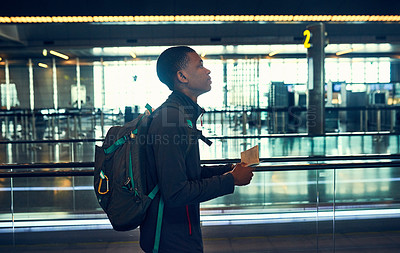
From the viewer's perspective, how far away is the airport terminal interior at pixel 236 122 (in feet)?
11.6

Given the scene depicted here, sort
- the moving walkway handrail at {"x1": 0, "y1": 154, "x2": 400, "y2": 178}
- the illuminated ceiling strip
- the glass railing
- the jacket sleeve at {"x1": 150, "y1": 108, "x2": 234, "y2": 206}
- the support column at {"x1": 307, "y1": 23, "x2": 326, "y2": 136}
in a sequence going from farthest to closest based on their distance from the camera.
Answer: the support column at {"x1": 307, "y1": 23, "x2": 326, "y2": 136}
the illuminated ceiling strip
the glass railing
the moving walkway handrail at {"x1": 0, "y1": 154, "x2": 400, "y2": 178}
the jacket sleeve at {"x1": 150, "y1": 108, "x2": 234, "y2": 206}

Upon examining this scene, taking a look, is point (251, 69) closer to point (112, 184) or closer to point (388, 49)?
point (388, 49)

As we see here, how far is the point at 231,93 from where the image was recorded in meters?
21.7

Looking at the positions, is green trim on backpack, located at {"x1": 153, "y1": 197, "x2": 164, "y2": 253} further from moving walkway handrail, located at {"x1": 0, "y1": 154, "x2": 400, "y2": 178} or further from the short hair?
moving walkway handrail, located at {"x1": 0, "y1": 154, "x2": 400, "y2": 178}

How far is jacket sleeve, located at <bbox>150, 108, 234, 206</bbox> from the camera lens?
4.82 ft

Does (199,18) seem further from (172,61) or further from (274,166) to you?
(172,61)

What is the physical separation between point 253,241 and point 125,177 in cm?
240

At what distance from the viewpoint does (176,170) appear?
1468 mm

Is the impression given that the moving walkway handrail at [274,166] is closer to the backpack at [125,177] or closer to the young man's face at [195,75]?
the young man's face at [195,75]

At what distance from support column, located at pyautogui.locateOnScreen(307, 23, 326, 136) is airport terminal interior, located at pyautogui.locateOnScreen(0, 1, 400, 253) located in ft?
0.09

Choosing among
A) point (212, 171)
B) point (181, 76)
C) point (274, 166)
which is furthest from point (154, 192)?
point (274, 166)

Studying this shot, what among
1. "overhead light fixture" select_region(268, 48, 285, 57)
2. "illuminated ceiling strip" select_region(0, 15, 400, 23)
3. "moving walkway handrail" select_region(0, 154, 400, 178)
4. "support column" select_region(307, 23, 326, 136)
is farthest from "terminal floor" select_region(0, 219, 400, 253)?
"overhead light fixture" select_region(268, 48, 285, 57)

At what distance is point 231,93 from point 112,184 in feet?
66.8

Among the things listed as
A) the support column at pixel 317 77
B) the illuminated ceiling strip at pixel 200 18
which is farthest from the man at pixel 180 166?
the support column at pixel 317 77
